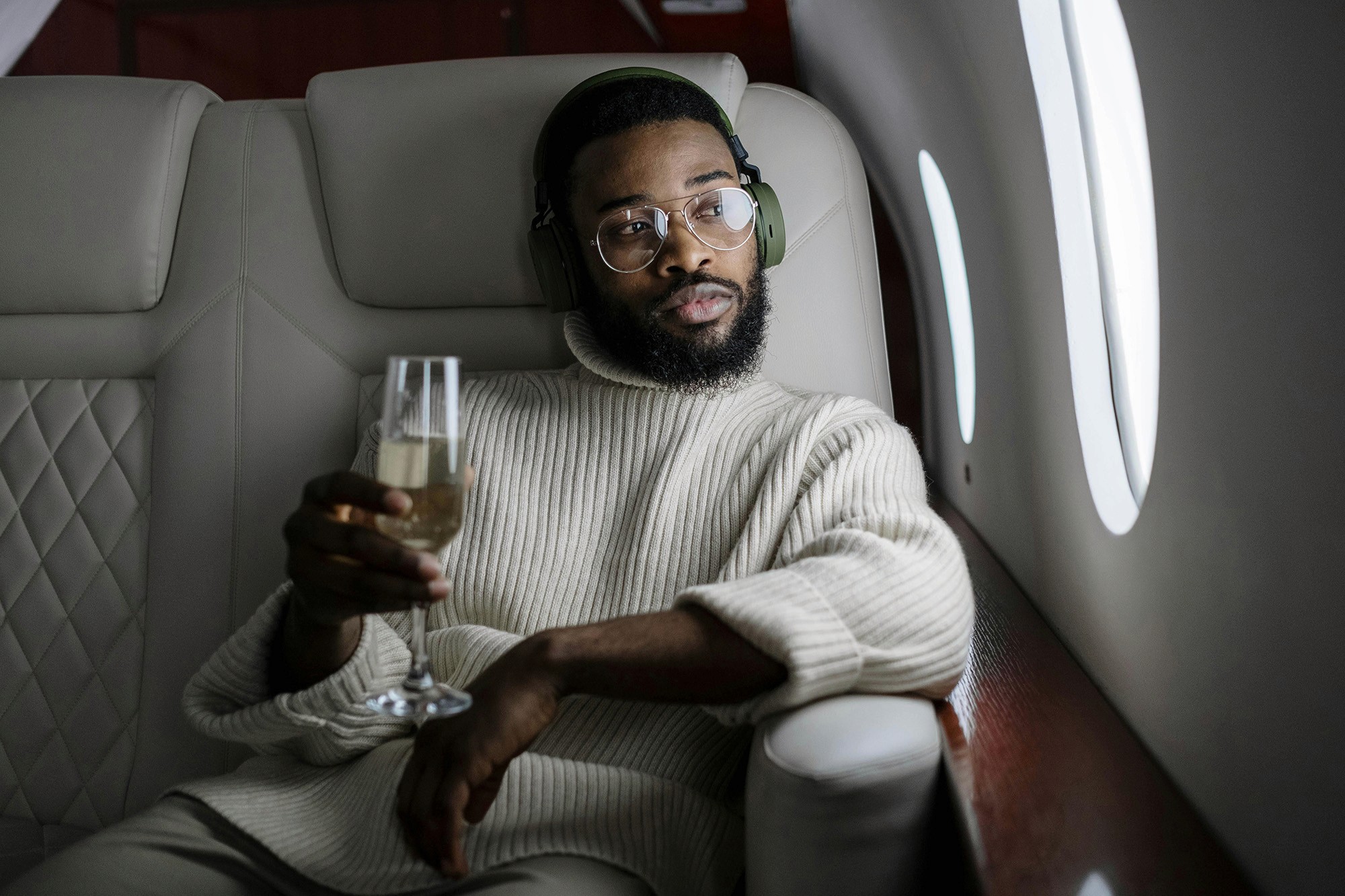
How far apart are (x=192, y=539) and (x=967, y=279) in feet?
4.32

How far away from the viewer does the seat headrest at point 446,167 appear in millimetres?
1487

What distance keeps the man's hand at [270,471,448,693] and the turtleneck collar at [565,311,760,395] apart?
48 cm

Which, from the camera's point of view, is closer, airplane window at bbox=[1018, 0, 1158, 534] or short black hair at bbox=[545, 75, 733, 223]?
airplane window at bbox=[1018, 0, 1158, 534]

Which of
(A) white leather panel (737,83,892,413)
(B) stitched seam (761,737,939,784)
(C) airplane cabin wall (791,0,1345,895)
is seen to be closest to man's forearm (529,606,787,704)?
(B) stitched seam (761,737,939,784)

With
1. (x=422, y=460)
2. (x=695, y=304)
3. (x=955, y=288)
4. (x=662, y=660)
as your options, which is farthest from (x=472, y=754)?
(x=955, y=288)

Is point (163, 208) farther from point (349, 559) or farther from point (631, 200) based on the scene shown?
point (349, 559)

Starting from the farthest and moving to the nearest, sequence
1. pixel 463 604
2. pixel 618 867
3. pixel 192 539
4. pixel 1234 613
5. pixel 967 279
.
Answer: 1. pixel 967 279
2. pixel 192 539
3. pixel 463 604
4. pixel 618 867
5. pixel 1234 613

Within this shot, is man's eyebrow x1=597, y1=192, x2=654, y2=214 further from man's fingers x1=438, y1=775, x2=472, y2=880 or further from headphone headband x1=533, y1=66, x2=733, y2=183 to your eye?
man's fingers x1=438, y1=775, x2=472, y2=880

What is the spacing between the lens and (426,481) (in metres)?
0.81

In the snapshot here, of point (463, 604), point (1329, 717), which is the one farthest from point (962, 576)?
point (463, 604)

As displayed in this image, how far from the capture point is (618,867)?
0.99m

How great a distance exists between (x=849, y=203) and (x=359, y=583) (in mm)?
987

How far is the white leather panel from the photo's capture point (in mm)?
1504

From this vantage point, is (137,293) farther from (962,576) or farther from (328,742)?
(962,576)
